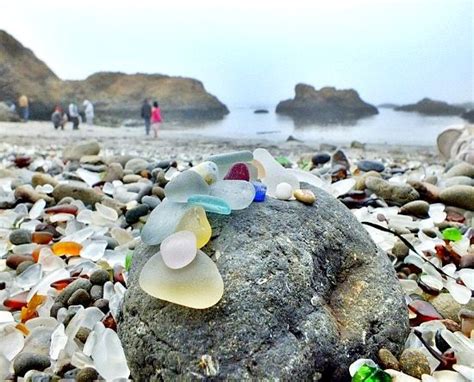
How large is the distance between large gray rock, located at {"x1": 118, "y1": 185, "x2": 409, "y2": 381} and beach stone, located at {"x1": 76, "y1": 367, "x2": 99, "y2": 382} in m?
0.07

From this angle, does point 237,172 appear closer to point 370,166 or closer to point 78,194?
point 78,194

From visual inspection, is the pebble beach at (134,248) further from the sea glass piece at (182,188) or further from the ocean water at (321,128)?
the ocean water at (321,128)

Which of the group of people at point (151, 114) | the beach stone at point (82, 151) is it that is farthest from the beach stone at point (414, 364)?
the group of people at point (151, 114)

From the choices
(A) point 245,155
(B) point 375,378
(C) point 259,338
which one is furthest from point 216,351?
(A) point 245,155

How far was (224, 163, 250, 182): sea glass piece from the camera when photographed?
790 mm

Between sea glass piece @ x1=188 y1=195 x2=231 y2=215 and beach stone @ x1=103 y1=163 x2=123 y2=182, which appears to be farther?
beach stone @ x1=103 y1=163 x2=123 y2=182

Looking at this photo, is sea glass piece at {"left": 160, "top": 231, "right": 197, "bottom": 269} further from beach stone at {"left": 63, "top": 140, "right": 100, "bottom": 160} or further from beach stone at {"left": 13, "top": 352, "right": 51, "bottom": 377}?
beach stone at {"left": 63, "top": 140, "right": 100, "bottom": 160}

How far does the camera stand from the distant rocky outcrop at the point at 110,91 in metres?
3.84

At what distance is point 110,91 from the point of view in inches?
153

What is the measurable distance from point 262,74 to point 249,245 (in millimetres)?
3317

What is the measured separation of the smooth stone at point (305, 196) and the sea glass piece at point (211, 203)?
0.49 ft

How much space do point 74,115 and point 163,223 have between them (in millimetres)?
3410

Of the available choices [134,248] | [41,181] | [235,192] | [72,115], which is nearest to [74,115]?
[72,115]

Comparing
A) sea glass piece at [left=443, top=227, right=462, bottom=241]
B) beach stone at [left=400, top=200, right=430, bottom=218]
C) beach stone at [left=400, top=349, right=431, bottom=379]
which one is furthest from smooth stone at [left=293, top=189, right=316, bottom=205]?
beach stone at [left=400, top=200, right=430, bottom=218]
